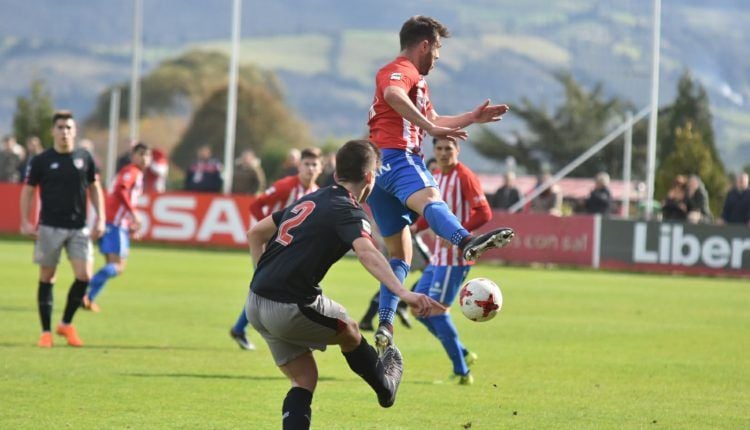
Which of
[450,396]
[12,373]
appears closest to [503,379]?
[450,396]

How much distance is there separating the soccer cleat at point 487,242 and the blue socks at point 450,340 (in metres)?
2.58

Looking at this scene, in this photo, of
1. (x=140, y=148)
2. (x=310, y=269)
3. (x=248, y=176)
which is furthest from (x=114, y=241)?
(x=248, y=176)

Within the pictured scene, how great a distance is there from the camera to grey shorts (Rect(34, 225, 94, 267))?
45.5 feet

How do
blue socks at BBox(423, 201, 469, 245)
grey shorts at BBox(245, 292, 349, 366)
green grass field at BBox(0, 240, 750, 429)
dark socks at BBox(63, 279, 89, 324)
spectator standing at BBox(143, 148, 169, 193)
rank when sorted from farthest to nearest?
1. spectator standing at BBox(143, 148, 169, 193)
2. dark socks at BBox(63, 279, 89, 324)
3. green grass field at BBox(0, 240, 750, 429)
4. blue socks at BBox(423, 201, 469, 245)
5. grey shorts at BBox(245, 292, 349, 366)

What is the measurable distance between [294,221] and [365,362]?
1012mm

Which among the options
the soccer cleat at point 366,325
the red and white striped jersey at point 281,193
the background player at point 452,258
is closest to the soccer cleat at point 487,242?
the background player at point 452,258

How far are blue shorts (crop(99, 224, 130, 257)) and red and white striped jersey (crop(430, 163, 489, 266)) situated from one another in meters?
6.99

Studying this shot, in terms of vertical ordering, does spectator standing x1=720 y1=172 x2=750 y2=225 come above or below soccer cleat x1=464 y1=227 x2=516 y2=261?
above

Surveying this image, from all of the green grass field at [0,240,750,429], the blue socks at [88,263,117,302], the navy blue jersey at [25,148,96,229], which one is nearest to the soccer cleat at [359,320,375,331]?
the green grass field at [0,240,750,429]

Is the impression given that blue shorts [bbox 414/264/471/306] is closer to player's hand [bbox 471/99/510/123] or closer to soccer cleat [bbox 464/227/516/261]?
player's hand [bbox 471/99/510/123]

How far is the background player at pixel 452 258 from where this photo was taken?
11883 millimetres

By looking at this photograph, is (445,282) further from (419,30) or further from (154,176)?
(154,176)

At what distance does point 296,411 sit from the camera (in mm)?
7938

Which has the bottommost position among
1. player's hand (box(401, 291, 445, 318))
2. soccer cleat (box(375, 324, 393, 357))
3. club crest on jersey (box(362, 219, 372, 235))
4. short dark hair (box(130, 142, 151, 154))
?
soccer cleat (box(375, 324, 393, 357))
